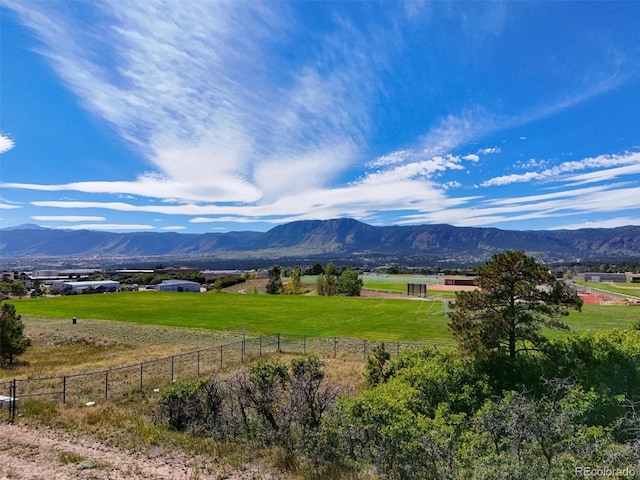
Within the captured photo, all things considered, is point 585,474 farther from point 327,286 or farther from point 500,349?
point 327,286

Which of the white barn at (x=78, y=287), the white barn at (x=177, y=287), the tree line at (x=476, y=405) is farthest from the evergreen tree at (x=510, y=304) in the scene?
the white barn at (x=78, y=287)

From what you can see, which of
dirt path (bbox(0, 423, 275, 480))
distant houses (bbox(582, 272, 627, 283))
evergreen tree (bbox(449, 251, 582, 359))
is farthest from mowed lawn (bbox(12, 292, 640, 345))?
distant houses (bbox(582, 272, 627, 283))

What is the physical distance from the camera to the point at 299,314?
60.8 metres

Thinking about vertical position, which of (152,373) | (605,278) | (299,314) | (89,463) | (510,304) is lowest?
(605,278)

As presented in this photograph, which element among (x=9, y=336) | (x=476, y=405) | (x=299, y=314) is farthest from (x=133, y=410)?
(x=299, y=314)

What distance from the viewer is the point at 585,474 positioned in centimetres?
736

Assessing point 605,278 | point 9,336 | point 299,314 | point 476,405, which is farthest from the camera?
point 605,278

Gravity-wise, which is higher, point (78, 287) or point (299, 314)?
point (299, 314)

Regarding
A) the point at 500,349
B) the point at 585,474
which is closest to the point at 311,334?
the point at 500,349

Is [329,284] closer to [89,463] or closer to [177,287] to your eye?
[177,287]

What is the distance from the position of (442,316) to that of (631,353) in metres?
40.7

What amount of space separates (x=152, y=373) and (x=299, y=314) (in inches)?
1462

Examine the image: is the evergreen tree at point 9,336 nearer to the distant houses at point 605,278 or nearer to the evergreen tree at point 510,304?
the evergreen tree at point 510,304

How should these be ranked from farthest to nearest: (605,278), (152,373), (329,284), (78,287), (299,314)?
(605,278)
(78,287)
(329,284)
(299,314)
(152,373)
